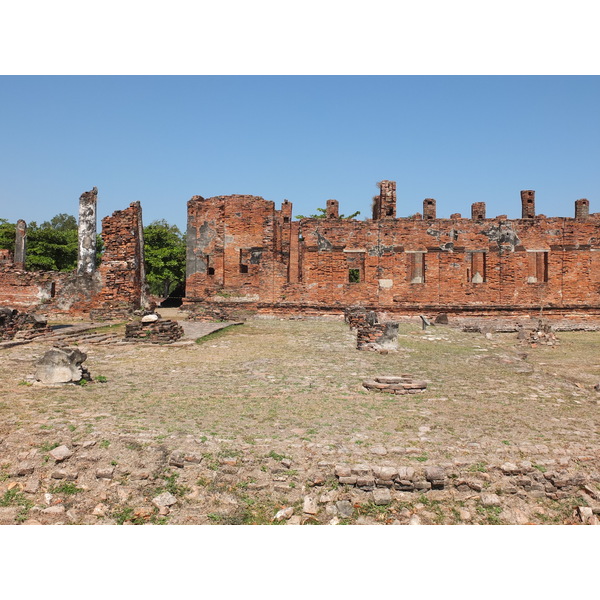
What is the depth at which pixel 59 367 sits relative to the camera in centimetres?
616

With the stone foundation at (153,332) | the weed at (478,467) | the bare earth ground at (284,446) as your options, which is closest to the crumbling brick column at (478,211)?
the bare earth ground at (284,446)

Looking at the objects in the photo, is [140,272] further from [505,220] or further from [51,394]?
[505,220]

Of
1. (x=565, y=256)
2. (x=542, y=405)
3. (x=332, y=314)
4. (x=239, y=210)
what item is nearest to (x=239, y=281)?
(x=239, y=210)

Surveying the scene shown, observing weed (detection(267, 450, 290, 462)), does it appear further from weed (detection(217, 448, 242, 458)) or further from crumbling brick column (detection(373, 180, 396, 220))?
crumbling brick column (detection(373, 180, 396, 220))

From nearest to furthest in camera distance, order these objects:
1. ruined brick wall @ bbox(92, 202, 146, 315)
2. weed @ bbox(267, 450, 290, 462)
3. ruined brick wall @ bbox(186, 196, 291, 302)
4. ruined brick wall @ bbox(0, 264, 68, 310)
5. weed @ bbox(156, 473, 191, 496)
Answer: weed @ bbox(156, 473, 191, 496), weed @ bbox(267, 450, 290, 462), ruined brick wall @ bbox(92, 202, 146, 315), ruined brick wall @ bbox(0, 264, 68, 310), ruined brick wall @ bbox(186, 196, 291, 302)

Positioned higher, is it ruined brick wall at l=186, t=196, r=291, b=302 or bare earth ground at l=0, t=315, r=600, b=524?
ruined brick wall at l=186, t=196, r=291, b=302

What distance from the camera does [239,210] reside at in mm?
21125

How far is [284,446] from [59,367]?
3796mm

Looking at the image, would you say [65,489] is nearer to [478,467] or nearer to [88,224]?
[478,467]

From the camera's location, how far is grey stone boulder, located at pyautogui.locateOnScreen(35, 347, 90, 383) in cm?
612

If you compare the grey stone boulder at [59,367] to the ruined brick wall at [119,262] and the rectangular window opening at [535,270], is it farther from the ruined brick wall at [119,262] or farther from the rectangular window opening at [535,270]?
the rectangular window opening at [535,270]

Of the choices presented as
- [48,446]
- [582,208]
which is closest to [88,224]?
[48,446]

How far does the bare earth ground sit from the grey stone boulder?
0.19m

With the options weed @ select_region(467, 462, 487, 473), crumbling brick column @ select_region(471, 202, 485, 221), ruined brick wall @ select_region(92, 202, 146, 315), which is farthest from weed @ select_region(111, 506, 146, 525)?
crumbling brick column @ select_region(471, 202, 485, 221)
